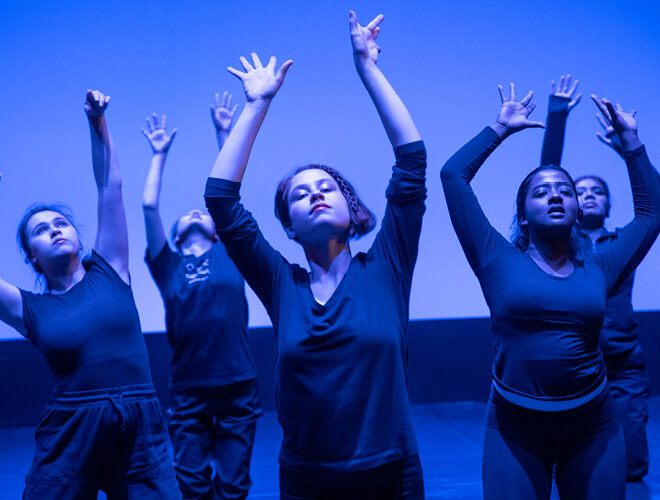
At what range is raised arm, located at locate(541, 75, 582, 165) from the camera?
2408 mm

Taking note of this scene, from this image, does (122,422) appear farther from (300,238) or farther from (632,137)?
(632,137)

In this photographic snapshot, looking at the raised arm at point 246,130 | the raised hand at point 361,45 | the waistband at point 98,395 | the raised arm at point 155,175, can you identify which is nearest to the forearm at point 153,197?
the raised arm at point 155,175

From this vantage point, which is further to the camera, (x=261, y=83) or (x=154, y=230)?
(x=154, y=230)

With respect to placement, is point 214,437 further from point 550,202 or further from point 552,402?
point 550,202

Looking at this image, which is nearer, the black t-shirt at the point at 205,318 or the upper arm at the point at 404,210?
the upper arm at the point at 404,210

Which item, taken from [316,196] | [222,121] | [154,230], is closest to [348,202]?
[316,196]

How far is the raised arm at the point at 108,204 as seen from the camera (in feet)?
7.12

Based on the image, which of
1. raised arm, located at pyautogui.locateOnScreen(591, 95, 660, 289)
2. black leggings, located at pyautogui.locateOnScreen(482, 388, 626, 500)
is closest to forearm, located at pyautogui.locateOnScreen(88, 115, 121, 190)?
black leggings, located at pyautogui.locateOnScreen(482, 388, 626, 500)

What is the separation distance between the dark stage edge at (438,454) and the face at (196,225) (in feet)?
4.24

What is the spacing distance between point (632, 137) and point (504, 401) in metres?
0.88

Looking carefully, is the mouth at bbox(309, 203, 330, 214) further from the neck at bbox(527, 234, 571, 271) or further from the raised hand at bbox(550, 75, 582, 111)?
the raised hand at bbox(550, 75, 582, 111)

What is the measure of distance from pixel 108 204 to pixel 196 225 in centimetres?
135

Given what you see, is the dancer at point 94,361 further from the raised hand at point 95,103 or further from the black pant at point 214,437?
the black pant at point 214,437

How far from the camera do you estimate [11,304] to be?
206 cm
